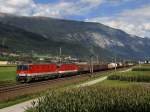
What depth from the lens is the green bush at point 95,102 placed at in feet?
91.7

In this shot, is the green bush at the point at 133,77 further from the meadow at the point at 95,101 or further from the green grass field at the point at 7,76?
the meadow at the point at 95,101

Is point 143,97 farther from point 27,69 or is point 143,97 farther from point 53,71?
point 53,71

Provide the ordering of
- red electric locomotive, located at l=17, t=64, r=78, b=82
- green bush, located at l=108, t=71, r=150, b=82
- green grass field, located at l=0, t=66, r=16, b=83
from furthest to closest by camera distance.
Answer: green bush, located at l=108, t=71, r=150, b=82, green grass field, located at l=0, t=66, r=16, b=83, red electric locomotive, located at l=17, t=64, r=78, b=82

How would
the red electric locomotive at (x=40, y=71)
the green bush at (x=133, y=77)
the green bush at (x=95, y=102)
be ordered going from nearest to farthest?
the green bush at (x=95, y=102), the red electric locomotive at (x=40, y=71), the green bush at (x=133, y=77)

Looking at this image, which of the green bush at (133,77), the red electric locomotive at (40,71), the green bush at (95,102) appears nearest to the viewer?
the green bush at (95,102)

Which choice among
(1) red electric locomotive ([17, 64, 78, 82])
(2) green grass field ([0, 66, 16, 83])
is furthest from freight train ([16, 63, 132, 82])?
(2) green grass field ([0, 66, 16, 83])

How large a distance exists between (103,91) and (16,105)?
41.1 ft

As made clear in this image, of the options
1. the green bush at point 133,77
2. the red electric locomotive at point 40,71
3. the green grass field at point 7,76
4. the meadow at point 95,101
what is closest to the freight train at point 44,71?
the red electric locomotive at point 40,71

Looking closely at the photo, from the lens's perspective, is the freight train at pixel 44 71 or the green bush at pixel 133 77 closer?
the freight train at pixel 44 71

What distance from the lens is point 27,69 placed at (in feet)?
248

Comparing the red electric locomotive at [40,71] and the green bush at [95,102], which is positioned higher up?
the red electric locomotive at [40,71]

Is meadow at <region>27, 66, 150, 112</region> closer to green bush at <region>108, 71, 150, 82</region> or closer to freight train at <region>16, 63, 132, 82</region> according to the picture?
freight train at <region>16, 63, 132, 82</region>

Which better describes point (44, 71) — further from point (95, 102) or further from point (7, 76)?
point (95, 102)

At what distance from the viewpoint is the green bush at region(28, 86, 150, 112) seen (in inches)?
1101
